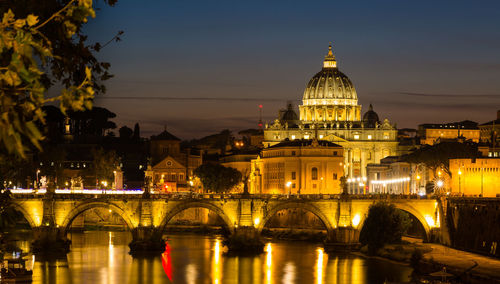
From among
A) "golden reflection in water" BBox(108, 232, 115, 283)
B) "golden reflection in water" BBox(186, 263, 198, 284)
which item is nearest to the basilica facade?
"golden reflection in water" BBox(108, 232, 115, 283)

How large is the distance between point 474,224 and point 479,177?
18052 mm

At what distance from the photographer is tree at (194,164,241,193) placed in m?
107

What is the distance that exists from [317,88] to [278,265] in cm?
11009

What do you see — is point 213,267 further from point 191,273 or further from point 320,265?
point 320,265

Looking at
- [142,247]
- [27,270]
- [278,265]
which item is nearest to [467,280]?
[278,265]

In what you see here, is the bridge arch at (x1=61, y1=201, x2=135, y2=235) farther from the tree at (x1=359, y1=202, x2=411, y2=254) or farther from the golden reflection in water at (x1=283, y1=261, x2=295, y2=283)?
the tree at (x1=359, y1=202, x2=411, y2=254)

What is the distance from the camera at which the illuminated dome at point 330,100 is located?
6506 inches

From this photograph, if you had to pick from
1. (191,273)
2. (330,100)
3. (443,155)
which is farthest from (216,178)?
(330,100)

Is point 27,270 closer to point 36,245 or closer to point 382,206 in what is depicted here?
point 36,245

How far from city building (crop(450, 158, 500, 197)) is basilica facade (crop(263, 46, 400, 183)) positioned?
178 feet

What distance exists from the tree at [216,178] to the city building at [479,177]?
Result: 35785 mm

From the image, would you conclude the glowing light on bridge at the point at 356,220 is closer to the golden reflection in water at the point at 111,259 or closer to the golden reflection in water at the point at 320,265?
the golden reflection in water at the point at 320,265

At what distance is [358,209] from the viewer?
67.6m

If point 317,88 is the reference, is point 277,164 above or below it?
below
